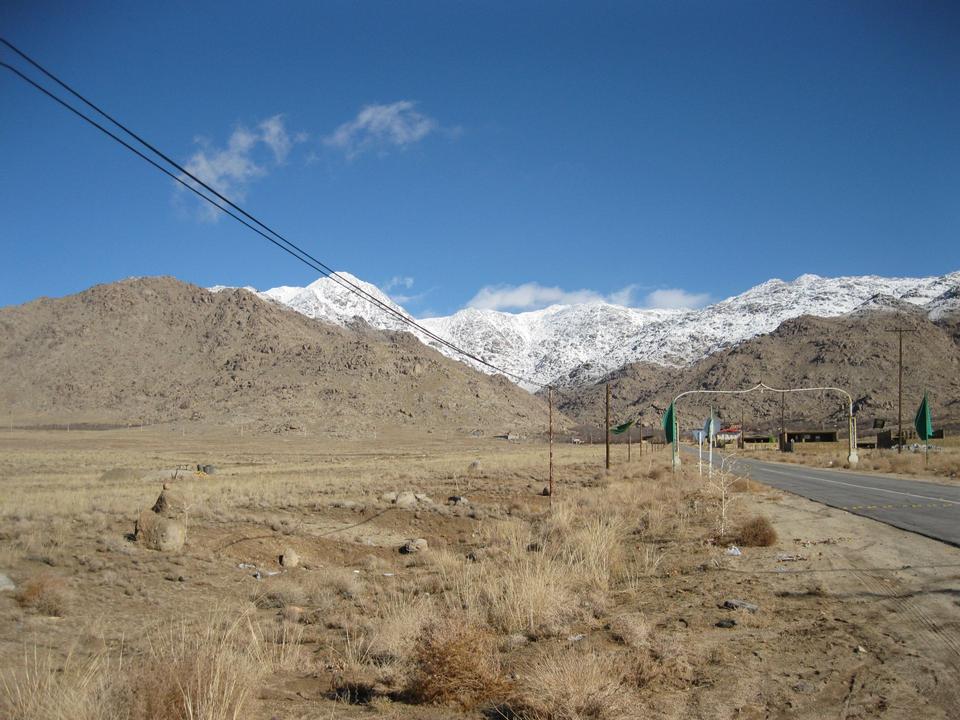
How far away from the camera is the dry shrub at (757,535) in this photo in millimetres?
13062

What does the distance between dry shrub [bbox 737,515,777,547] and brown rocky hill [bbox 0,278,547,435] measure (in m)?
105

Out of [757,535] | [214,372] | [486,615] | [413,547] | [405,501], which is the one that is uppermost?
[214,372]

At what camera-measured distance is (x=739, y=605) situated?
8727mm

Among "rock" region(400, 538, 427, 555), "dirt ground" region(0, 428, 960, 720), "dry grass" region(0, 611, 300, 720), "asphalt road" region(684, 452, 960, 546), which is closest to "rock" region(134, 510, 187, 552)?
"dirt ground" region(0, 428, 960, 720)

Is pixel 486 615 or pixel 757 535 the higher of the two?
pixel 757 535

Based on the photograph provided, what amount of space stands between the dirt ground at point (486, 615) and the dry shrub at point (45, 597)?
35 millimetres

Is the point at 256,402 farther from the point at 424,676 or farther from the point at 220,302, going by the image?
the point at 424,676

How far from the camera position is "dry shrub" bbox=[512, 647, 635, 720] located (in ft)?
17.5

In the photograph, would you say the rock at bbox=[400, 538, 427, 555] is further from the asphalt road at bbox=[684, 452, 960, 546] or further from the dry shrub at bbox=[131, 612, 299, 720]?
the dry shrub at bbox=[131, 612, 299, 720]

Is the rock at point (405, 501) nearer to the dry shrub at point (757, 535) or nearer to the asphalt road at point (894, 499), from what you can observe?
the asphalt road at point (894, 499)

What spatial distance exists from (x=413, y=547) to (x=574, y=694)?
12574 mm

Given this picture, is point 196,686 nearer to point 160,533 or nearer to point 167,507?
point 160,533

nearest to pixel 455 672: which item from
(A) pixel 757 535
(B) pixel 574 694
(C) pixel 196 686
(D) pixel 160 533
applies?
(B) pixel 574 694

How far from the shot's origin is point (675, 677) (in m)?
6.33
